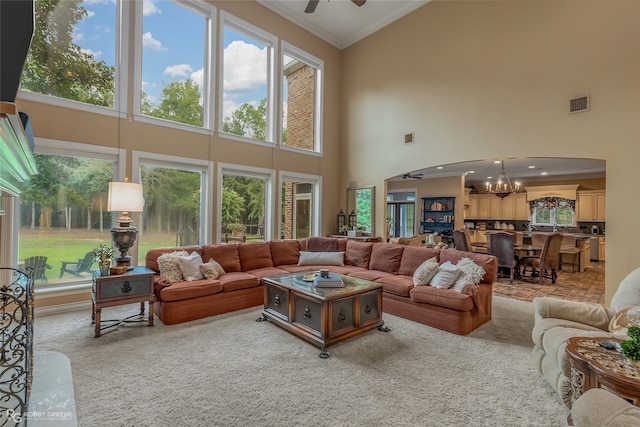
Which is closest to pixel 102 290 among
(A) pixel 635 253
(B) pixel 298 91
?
(B) pixel 298 91

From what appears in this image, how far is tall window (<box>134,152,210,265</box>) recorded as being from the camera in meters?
4.68

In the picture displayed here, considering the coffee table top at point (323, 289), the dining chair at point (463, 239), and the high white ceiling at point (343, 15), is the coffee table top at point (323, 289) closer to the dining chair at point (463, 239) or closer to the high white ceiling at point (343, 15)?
the dining chair at point (463, 239)

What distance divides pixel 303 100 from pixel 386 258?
453cm

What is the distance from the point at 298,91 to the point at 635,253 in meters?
6.67

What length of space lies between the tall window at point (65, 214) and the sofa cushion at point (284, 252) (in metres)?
2.48

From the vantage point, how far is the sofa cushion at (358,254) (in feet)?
16.4

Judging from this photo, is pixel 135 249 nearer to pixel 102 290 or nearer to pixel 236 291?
pixel 102 290

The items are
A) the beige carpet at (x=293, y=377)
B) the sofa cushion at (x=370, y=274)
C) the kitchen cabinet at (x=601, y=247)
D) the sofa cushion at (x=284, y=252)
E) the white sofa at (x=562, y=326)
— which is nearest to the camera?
the beige carpet at (x=293, y=377)

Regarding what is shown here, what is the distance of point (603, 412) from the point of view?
103 cm

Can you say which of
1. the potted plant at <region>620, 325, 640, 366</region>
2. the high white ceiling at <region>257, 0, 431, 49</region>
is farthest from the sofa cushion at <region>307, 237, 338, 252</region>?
the high white ceiling at <region>257, 0, 431, 49</region>

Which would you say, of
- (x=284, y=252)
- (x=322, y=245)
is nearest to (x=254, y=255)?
(x=284, y=252)

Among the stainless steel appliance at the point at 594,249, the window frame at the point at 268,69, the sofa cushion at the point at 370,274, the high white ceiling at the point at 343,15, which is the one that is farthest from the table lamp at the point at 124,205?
the stainless steel appliance at the point at 594,249

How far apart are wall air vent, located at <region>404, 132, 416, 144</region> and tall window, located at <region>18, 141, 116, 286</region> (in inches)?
209

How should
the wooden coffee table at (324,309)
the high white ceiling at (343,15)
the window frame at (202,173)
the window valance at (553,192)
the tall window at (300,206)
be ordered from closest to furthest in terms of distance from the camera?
the wooden coffee table at (324,309)
the window frame at (202,173)
the high white ceiling at (343,15)
the tall window at (300,206)
the window valance at (553,192)
